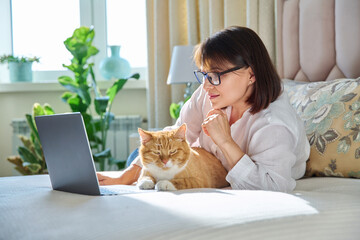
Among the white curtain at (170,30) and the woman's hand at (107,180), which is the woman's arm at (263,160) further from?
the white curtain at (170,30)

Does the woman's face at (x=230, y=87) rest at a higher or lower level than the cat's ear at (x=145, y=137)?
higher

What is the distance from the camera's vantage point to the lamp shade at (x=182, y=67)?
2.99 m

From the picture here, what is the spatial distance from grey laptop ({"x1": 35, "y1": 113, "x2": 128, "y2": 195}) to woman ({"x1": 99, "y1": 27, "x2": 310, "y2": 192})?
1.21 ft

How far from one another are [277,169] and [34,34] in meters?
3.43

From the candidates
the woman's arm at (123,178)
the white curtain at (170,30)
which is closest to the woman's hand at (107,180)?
the woman's arm at (123,178)

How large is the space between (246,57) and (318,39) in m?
0.96

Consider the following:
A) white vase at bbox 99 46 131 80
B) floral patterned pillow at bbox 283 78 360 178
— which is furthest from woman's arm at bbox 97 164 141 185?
white vase at bbox 99 46 131 80

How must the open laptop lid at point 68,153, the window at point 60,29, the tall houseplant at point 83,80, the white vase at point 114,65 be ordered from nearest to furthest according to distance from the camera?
the open laptop lid at point 68,153, the tall houseplant at point 83,80, the white vase at point 114,65, the window at point 60,29

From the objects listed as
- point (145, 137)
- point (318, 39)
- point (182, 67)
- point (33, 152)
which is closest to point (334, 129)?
point (145, 137)

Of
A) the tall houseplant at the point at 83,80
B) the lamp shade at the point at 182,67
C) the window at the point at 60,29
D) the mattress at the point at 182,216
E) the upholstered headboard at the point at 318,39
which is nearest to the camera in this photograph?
the mattress at the point at 182,216

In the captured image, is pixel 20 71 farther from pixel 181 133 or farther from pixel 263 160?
pixel 263 160

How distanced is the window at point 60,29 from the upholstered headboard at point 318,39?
189cm

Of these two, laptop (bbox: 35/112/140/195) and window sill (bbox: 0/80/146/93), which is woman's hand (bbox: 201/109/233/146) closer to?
laptop (bbox: 35/112/140/195)

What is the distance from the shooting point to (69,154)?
3.80ft
